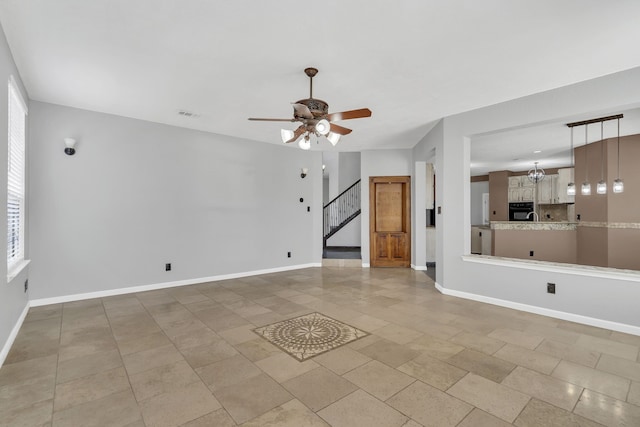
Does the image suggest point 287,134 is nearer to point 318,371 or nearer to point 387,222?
point 318,371

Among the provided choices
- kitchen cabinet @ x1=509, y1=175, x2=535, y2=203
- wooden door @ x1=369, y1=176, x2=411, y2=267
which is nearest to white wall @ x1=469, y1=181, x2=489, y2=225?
kitchen cabinet @ x1=509, y1=175, x2=535, y2=203

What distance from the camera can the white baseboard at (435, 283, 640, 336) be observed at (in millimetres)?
3406

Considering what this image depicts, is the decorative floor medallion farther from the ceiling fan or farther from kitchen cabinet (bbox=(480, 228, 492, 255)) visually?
kitchen cabinet (bbox=(480, 228, 492, 255))

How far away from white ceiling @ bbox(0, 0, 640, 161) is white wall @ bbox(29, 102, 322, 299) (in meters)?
0.63

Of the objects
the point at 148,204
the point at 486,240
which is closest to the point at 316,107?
the point at 148,204

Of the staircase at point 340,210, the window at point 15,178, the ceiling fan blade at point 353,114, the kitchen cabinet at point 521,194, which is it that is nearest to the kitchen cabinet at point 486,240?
the kitchen cabinet at point 521,194

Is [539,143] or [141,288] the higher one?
[539,143]

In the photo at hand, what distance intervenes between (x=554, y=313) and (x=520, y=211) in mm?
6925

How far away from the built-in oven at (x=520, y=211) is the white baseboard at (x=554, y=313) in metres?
6.47

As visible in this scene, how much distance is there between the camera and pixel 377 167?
24.2ft

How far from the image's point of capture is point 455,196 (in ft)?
15.9

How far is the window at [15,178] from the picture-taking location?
336cm

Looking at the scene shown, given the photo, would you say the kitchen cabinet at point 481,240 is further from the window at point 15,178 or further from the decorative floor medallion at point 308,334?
the window at point 15,178

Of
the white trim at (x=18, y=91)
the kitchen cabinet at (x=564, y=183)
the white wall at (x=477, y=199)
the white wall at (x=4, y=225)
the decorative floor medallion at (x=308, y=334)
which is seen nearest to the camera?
the white wall at (x=4, y=225)
